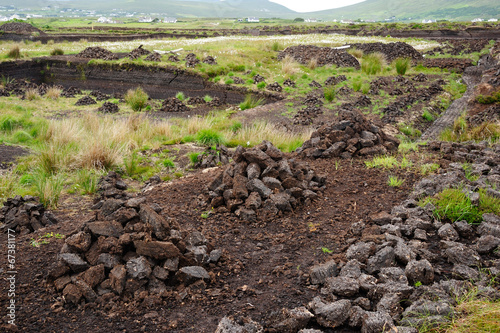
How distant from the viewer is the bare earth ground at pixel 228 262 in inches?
110

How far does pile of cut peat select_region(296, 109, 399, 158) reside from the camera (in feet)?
22.0

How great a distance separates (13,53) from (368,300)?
80.6 ft

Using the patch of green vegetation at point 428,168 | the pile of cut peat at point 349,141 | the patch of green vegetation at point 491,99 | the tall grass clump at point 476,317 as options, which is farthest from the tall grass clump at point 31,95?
the tall grass clump at point 476,317

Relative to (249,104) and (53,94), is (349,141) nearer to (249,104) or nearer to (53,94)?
(249,104)

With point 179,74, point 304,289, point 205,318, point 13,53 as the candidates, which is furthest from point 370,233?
point 13,53

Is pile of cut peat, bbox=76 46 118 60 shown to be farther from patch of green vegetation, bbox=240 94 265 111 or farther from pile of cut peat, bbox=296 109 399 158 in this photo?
pile of cut peat, bbox=296 109 399 158

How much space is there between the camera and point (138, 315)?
112 inches

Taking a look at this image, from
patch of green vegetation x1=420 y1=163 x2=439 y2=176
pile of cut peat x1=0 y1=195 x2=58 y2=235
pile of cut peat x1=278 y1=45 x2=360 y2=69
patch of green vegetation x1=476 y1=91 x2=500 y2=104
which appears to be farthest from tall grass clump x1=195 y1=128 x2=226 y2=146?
pile of cut peat x1=278 y1=45 x2=360 y2=69

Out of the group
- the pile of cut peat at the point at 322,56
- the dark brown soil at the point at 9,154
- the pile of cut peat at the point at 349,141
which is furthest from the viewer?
the pile of cut peat at the point at 322,56

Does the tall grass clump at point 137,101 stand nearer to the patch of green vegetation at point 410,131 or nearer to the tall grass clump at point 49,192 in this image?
the tall grass clump at point 49,192

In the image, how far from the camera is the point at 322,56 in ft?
70.6

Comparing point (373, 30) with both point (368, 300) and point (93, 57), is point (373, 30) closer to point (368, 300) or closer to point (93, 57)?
point (93, 57)

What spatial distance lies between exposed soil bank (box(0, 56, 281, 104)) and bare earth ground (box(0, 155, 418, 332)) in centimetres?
1248

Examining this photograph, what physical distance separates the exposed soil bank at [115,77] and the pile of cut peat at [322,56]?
260 inches
